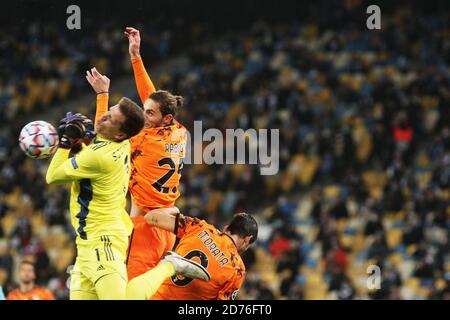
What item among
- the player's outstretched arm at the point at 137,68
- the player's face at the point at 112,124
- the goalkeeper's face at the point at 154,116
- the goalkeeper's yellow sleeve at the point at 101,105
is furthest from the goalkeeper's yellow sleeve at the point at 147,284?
the player's outstretched arm at the point at 137,68

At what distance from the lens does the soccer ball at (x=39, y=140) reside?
28.0 ft

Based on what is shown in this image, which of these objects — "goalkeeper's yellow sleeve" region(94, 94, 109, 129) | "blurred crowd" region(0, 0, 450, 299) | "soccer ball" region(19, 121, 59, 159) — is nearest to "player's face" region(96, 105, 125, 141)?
"soccer ball" region(19, 121, 59, 159)

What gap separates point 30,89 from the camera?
25.0 m

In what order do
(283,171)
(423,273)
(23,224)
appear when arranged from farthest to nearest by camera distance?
(283,171) → (23,224) → (423,273)

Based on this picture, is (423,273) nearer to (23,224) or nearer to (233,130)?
(233,130)

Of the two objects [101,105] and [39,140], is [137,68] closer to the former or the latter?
[101,105]

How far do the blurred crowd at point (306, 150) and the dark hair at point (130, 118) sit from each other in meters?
8.20

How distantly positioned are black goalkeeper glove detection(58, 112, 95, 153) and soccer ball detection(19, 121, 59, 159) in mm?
176

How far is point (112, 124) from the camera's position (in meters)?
8.53

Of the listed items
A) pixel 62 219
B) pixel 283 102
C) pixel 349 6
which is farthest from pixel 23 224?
pixel 349 6

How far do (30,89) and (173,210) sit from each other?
16.2 meters

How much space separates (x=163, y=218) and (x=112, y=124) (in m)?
1.34

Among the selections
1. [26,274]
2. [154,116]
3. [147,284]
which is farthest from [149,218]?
[26,274]

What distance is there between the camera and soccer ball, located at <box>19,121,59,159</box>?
8547mm
